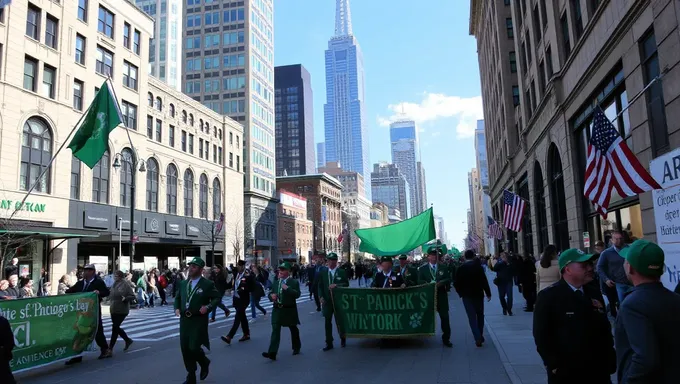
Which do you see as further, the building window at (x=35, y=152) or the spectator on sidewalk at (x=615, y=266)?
the building window at (x=35, y=152)

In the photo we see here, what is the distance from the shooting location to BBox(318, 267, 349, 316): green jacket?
439 inches

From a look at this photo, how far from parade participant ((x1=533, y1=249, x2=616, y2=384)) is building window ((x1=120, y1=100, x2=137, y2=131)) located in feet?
145

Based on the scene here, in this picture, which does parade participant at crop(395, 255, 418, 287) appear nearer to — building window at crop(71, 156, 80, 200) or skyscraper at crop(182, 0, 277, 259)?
building window at crop(71, 156, 80, 200)

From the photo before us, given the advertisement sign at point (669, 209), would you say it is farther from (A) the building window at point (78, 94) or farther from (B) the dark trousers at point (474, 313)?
(A) the building window at point (78, 94)

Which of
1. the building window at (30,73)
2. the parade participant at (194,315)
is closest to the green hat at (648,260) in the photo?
the parade participant at (194,315)

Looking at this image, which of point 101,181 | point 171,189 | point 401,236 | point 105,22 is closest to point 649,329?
point 401,236

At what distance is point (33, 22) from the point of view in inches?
1318

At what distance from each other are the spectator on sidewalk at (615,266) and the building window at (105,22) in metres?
41.6

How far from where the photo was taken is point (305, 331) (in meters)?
14.1

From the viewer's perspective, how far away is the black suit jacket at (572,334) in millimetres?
3982

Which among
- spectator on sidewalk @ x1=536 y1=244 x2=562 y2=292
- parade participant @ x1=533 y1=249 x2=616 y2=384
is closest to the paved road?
spectator on sidewalk @ x1=536 y1=244 x2=562 y2=292

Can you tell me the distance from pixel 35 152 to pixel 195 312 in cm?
3139

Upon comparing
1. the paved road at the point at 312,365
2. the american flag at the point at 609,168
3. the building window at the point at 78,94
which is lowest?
the paved road at the point at 312,365

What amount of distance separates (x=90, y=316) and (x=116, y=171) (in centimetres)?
3511
